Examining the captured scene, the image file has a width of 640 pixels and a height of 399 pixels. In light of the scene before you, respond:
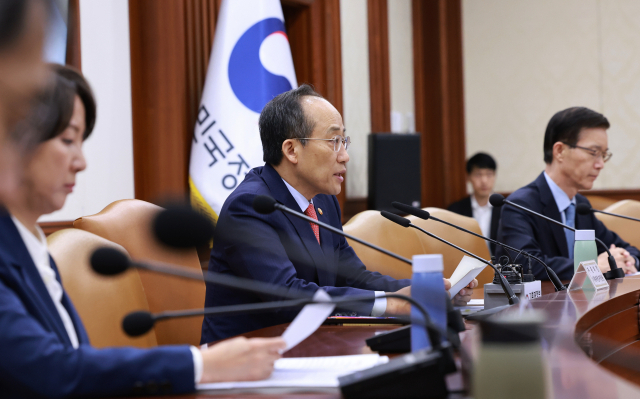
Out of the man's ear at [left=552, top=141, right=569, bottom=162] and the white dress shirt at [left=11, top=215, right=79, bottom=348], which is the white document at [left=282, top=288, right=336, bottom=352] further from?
the man's ear at [left=552, top=141, right=569, bottom=162]

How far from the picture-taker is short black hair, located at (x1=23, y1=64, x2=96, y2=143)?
98 centimetres

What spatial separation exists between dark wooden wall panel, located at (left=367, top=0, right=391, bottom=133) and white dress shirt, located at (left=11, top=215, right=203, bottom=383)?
3892 millimetres

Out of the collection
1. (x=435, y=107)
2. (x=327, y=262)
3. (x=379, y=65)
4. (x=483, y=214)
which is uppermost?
(x=379, y=65)

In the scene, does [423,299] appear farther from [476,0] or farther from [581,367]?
[476,0]

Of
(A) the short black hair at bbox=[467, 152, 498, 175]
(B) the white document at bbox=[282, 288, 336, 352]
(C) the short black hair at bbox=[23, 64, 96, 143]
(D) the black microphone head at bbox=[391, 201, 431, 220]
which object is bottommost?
(B) the white document at bbox=[282, 288, 336, 352]

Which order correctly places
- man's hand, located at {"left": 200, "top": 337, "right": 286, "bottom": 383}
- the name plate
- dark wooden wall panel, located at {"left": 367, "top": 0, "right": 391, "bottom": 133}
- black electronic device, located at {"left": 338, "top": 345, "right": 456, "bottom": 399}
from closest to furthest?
black electronic device, located at {"left": 338, "top": 345, "right": 456, "bottom": 399}
man's hand, located at {"left": 200, "top": 337, "right": 286, "bottom": 383}
the name plate
dark wooden wall panel, located at {"left": 367, "top": 0, "right": 391, "bottom": 133}

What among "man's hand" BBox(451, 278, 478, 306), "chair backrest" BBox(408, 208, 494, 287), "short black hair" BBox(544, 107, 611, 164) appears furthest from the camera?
"short black hair" BBox(544, 107, 611, 164)

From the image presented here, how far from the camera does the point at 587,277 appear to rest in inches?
78.5

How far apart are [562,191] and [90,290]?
220 cm

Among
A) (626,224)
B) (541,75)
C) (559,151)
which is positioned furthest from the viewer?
(541,75)

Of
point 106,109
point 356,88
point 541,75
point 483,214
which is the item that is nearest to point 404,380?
point 106,109

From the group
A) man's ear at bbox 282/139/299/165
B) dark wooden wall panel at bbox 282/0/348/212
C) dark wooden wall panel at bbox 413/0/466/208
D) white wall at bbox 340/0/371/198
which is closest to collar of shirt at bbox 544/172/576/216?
man's ear at bbox 282/139/299/165

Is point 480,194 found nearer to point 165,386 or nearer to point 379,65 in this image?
point 379,65

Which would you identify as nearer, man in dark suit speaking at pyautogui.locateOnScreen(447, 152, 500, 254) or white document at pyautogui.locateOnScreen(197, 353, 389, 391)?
white document at pyautogui.locateOnScreen(197, 353, 389, 391)
